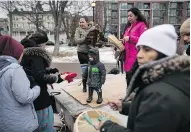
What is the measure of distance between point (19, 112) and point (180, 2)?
2381 inches

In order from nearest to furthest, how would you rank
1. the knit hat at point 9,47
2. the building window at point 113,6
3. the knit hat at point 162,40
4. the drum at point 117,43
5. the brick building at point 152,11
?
the knit hat at point 162,40 < the knit hat at point 9,47 < the drum at point 117,43 < the brick building at point 152,11 < the building window at point 113,6

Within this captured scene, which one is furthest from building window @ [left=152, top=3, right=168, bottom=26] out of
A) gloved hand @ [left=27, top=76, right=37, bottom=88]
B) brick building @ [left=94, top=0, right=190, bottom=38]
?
gloved hand @ [left=27, top=76, right=37, bottom=88]

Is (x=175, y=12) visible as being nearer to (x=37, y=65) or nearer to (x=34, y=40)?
(x=34, y=40)

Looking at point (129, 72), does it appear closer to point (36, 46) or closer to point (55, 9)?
point (36, 46)

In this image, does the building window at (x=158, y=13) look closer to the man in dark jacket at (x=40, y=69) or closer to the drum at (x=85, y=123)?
the man in dark jacket at (x=40, y=69)

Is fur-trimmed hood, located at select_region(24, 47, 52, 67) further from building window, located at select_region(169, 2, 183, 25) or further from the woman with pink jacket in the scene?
building window, located at select_region(169, 2, 183, 25)

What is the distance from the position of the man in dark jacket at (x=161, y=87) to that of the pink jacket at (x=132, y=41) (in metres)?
2.44

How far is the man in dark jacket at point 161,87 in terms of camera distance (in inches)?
48.3

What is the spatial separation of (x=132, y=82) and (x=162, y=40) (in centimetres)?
33

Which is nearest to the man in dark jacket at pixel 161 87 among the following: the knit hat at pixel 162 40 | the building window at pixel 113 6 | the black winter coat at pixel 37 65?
the knit hat at pixel 162 40

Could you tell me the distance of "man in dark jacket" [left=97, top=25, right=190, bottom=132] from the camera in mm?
1227

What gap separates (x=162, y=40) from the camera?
138 centimetres

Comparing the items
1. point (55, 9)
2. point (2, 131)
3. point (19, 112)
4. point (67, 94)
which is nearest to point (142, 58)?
point (19, 112)

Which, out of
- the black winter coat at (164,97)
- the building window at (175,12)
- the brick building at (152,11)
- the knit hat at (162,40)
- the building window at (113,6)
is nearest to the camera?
the black winter coat at (164,97)
